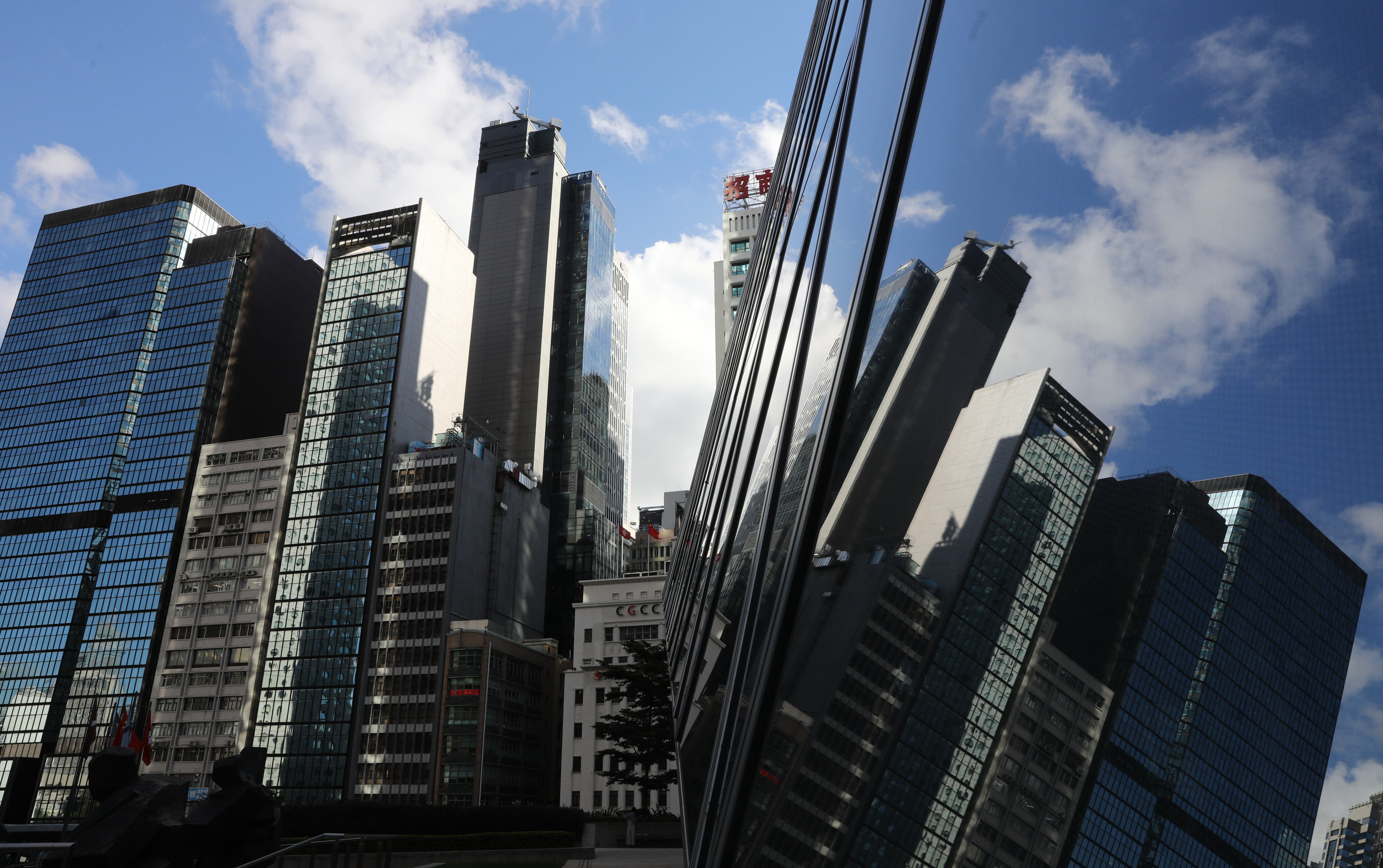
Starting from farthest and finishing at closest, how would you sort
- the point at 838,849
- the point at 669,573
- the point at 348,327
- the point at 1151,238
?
the point at 348,327
the point at 669,573
the point at 838,849
the point at 1151,238

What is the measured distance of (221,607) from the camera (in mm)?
79000

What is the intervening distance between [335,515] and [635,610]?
27.7 meters

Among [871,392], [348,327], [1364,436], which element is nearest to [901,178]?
[871,392]

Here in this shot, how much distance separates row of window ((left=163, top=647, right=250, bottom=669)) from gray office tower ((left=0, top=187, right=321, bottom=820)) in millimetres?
2183

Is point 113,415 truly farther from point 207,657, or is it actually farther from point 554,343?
point 554,343

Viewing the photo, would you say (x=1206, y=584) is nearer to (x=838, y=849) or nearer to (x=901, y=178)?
(x=838, y=849)

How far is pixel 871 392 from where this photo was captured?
1.81 m

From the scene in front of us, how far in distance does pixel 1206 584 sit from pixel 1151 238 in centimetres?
27

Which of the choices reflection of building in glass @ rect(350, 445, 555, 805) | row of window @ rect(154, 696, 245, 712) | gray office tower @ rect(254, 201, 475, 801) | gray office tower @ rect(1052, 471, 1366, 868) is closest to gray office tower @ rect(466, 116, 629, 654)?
gray office tower @ rect(254, 201, 475, 801)

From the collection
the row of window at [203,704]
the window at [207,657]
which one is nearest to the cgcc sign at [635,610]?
the row of window at [203,704]

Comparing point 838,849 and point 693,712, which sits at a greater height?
point 693,712

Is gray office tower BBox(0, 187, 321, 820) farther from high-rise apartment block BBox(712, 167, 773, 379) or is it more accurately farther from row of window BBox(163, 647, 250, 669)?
high-rise apartment block BBox(712, 167, 773, 379)

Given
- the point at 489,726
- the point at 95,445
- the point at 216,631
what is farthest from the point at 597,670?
the point at 95,445

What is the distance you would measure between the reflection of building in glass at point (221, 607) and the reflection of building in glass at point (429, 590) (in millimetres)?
9886
